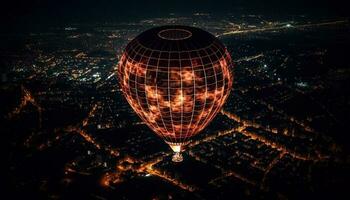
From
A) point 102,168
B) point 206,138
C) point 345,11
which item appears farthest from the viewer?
point 345,11

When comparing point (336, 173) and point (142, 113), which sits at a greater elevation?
point (142, 113)

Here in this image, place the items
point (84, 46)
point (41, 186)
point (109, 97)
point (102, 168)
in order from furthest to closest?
point (84, 46)
point (109, 97)
point (102, 168)
point (41, 186)

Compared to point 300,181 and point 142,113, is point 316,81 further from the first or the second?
point 142,113

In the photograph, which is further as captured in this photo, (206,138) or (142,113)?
(206,138)

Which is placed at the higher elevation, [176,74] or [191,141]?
[176,74]

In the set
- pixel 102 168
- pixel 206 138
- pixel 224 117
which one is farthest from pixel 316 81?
pixel 102 168
